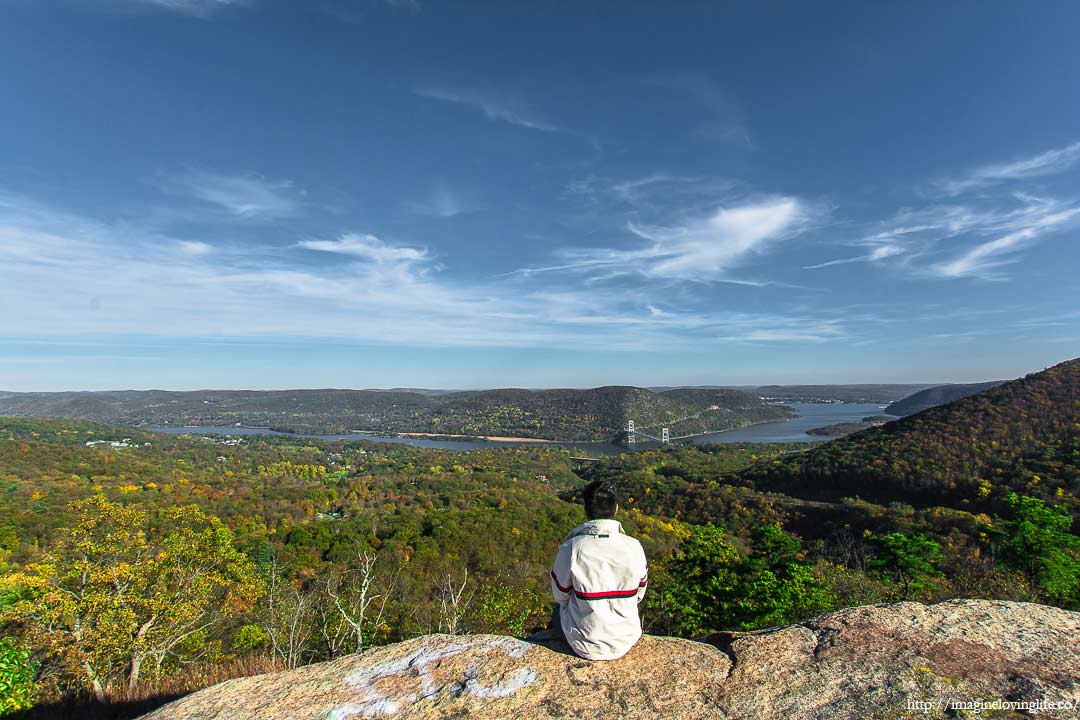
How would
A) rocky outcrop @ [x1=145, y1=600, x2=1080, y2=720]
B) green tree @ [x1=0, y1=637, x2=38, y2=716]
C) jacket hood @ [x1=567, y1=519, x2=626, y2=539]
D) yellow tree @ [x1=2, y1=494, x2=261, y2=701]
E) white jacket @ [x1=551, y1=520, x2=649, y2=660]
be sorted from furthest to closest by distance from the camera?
yellow tree @ [x1=2, y1=494, x2=261, y2=701]
green tree @ [x1=0, y1=637, x2=38, y2=716]
jacket hood @ [x1=567, y1=519, x2=626, y2=539]
white jacket @ [x1=551, y1=520, x2=649, y2=660]
rocky outcrop @ [x1=145, y1=600, x2=1080, y2=720]

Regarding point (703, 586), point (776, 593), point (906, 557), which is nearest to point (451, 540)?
point (703, 586)

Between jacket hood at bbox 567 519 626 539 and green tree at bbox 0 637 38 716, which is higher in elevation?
jacket hood at bbox 567 519 626 539

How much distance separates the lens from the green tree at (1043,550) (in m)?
10.4

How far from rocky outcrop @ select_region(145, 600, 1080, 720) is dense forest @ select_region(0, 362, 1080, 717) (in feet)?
8.55

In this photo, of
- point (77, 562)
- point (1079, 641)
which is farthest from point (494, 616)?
point (1079, 641)

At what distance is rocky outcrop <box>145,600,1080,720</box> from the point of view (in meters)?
3.20

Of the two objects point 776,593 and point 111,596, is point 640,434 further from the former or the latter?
point 111,596

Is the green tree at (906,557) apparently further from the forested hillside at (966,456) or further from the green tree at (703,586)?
the forested hillside at (966,456)

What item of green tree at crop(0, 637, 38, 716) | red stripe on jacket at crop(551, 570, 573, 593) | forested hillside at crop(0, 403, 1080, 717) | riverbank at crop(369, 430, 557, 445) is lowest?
riverbank at crop(369, 430, 557, 445)

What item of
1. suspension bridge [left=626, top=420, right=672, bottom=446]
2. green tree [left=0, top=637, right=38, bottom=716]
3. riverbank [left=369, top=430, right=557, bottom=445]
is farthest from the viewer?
riverbank [left=369, top=430, right=557, bottom=445]

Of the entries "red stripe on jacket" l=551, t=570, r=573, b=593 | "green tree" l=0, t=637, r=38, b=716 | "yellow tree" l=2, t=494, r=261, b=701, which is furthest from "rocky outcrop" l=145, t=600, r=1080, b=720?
"yellow tree" l=2, t=494, r=261, b=701

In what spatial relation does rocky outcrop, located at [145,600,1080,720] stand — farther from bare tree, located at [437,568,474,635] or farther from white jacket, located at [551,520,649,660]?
bare tree, located at [437,568,474,635]

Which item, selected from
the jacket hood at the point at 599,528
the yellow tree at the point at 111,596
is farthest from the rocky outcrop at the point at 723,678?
the yellow tree at the point at 111,596

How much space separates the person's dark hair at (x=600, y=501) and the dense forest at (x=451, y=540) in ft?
14.9
